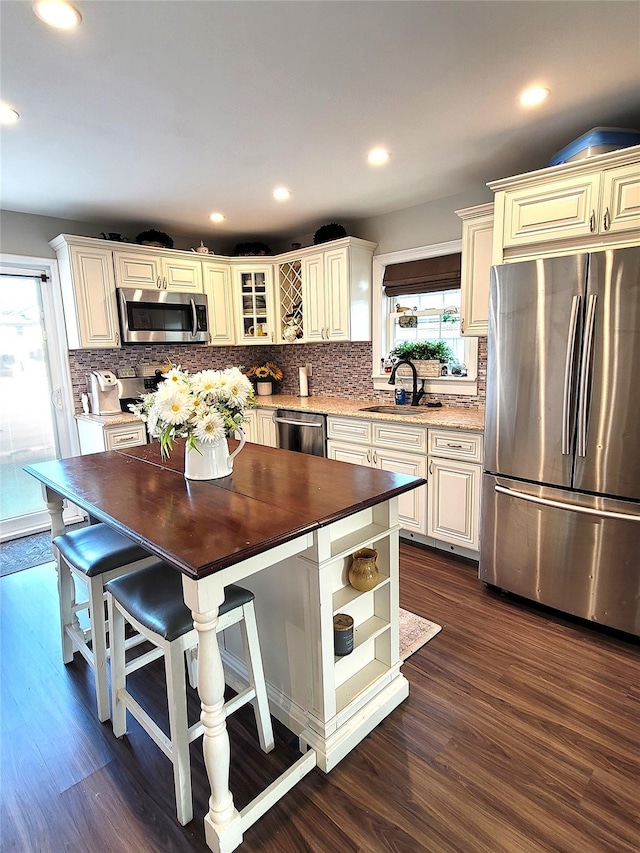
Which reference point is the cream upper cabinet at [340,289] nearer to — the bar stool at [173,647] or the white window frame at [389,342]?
the white window frame at [389,342]

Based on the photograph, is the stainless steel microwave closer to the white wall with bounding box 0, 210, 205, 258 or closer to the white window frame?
the white wall with bounding box 0, 210, 205, 258

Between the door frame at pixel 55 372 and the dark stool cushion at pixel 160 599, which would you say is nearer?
the dark stool cushion at pixel 160 599

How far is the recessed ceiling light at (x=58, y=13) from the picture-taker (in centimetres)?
141

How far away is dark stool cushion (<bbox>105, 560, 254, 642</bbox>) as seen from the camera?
1.42 meters

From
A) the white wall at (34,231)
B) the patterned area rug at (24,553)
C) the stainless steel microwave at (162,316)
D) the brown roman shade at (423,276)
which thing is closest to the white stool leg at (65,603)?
the patterned area rug at (24,553)

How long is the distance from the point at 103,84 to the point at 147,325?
2.19 meters

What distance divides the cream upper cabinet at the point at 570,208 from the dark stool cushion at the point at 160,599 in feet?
7.34

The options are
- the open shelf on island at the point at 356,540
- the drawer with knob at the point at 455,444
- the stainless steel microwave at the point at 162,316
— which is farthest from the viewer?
the stainless steel microwave at the point at 162,316

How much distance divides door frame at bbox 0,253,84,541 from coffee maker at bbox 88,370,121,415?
22cm

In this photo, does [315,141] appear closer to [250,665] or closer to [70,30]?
[70,30]

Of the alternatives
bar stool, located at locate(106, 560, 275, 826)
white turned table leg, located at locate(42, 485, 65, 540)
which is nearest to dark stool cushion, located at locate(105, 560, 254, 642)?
bar stool, located at locate(106, 560, 275, 826)

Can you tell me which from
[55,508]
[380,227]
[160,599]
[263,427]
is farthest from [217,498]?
[380,227]

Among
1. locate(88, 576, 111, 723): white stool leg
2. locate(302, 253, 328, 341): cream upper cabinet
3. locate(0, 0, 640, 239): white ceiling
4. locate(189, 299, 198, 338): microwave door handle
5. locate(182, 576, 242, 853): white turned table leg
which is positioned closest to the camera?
locate(182, 576, 242, 853): white turned table leg

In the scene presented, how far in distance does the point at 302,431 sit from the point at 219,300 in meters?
1.58
